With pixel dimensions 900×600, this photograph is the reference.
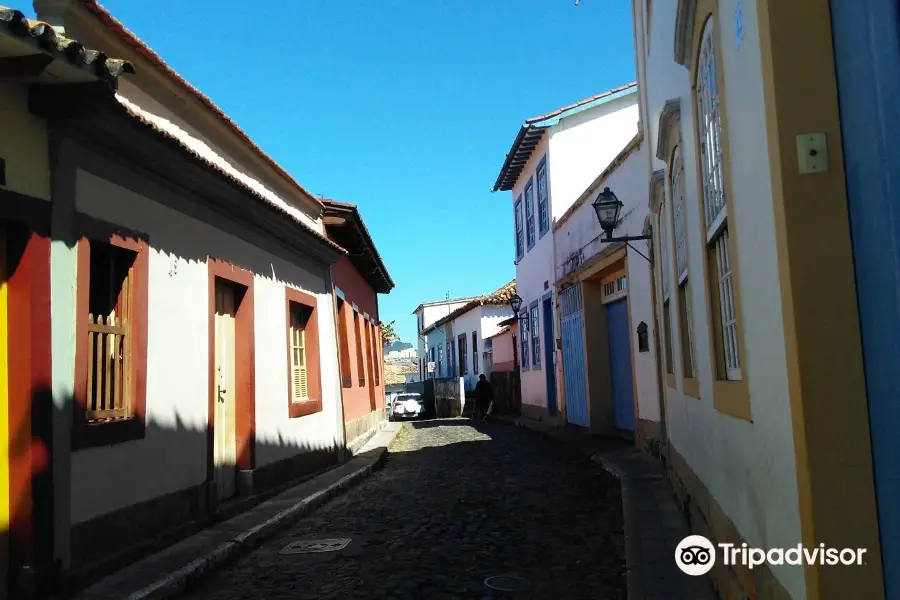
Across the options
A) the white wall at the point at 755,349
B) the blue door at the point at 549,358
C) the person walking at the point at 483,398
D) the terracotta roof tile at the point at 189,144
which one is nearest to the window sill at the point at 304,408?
the terracotta roof tile at the point at 189,144

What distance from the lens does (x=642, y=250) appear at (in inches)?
428

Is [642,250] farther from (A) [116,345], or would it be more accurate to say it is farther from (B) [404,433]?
(B) [404,433]

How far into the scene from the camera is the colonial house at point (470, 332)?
3103 centimetres

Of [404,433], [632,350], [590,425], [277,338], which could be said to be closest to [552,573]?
[277,338]

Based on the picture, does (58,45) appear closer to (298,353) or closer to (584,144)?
(298,353)

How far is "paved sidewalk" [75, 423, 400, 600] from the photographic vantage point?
496 centimetres

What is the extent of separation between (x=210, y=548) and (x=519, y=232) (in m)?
16.9

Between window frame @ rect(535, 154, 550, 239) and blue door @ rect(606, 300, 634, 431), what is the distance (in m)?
4.16

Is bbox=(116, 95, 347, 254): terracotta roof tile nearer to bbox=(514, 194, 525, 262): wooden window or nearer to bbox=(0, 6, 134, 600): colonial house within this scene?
bbox=(0, 6, 134, 600): colonial house

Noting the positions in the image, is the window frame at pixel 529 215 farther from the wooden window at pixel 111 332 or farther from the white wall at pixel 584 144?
the wooden window at pixel 111 332

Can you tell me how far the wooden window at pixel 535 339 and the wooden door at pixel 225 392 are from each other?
11729 mm

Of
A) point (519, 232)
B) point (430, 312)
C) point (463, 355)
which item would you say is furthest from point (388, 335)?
point (519, 232)

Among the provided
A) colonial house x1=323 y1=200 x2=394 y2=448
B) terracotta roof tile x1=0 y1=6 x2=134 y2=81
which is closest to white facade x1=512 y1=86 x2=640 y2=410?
colonial house x1=323 y1=200 x2=394 y2=448

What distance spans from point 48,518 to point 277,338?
16.8 ft
